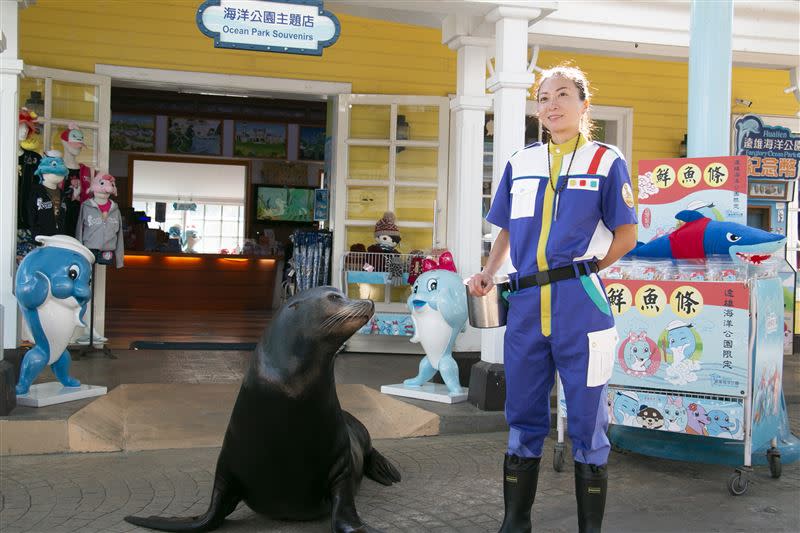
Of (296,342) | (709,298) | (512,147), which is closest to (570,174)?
(296,342)

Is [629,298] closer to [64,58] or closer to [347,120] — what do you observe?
[347,120]

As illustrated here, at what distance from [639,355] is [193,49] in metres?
5.40

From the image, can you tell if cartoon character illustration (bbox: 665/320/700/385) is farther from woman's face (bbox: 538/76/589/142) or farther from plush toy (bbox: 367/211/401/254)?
plush toy (bbox: 367/211/401/254)

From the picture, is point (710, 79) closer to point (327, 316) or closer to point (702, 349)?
point (702, 349)

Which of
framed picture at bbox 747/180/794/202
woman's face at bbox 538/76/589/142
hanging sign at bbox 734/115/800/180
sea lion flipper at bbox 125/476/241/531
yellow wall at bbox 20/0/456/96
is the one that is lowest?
sea lion flipper at bbox 125/476/241/531

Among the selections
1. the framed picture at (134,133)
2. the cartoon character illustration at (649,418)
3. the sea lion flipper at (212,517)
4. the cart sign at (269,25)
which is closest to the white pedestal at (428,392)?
the cartoon character illustration at (649,418)

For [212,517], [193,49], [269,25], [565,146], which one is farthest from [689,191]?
[193,49]

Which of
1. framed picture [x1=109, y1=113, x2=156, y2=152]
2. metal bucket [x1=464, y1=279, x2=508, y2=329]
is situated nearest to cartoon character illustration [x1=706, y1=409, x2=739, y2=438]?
metal bucket [x1=464, y1=279, x2=508, y2=329]

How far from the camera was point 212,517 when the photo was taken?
3.36 metres

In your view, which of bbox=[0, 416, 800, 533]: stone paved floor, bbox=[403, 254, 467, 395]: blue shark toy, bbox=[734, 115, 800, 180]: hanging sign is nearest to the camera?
bbox=[0, 416, 800, 533]: stone paved floor

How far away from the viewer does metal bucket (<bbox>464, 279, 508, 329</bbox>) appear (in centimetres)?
326

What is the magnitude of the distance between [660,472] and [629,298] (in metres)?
0.95

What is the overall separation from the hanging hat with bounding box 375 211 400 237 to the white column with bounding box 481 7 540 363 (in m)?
2.36

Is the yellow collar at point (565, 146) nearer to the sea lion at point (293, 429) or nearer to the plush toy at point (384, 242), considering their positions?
the sea lion at point (293, 429)
